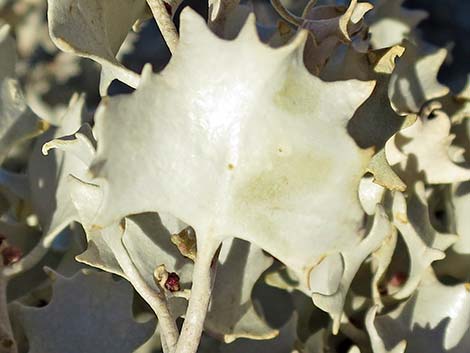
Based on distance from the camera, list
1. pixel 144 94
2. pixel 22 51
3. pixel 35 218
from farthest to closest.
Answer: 1. pixel 22 51
2. pixel 35 218
3. pixel 144 94

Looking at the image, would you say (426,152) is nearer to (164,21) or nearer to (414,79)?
(414,79)

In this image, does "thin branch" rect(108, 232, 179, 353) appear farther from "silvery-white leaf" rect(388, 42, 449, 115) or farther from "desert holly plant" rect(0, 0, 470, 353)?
"silvery-white leaf" rect(388, 42, 449, 115)

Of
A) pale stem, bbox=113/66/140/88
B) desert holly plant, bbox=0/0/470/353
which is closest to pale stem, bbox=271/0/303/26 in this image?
desert holly plant, bbox=0/0/470/353

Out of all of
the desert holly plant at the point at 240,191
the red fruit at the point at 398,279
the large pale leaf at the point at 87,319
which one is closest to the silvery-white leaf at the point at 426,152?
the desert holly plant at the point at 240,191

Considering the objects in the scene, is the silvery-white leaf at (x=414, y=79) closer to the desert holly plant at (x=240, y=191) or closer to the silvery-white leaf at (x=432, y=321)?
the desert holly plant at (x=240, y=191)

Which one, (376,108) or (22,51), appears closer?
(376,108)

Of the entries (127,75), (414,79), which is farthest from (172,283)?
(414,79)

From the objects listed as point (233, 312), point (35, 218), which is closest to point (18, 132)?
point (35, 218)

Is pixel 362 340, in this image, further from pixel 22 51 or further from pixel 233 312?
pixel 22 51
